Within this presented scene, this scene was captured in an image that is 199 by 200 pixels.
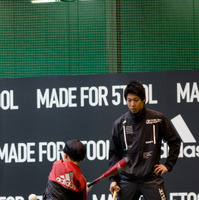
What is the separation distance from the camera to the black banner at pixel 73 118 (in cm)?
646

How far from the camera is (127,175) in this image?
4711 millimetres

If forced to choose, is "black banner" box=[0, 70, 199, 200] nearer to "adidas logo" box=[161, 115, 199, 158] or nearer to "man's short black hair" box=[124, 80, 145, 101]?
"adidas logo" box=[161, 115, 199, 158]

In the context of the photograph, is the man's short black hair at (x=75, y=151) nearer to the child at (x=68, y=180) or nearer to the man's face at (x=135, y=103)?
the child at (x=68, y=180)

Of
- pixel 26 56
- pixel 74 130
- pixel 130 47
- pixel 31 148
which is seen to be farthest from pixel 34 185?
pixel 130 47

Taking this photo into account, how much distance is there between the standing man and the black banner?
1.74 m

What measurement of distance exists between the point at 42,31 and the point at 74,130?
5.28ft

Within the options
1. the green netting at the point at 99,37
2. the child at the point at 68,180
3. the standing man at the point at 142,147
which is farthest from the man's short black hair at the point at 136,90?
the green netting at the point at 99,37

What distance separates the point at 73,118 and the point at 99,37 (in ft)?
4.25

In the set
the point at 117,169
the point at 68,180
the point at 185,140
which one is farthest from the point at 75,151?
the point at 185,140

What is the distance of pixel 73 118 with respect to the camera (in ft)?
21.8

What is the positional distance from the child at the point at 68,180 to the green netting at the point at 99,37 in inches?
121

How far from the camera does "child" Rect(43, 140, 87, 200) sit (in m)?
3.97

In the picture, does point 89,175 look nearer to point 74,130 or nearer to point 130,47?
point 74,130

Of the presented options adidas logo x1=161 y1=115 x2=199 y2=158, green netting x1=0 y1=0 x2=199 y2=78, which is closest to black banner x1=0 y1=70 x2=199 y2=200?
adidas logo x1=161 y1=115 x2=199 y2=158
